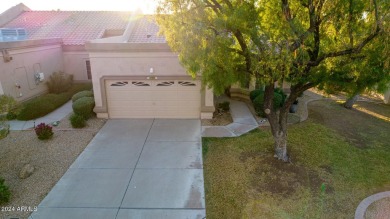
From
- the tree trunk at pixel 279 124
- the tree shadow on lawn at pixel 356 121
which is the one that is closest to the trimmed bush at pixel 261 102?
the tree shadow on lawn at pixel 356 121

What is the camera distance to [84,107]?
40.5 feet

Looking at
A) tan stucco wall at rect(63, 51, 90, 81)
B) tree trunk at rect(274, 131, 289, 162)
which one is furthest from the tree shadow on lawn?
tan stucco wall at rect(63, 51, 90, 81)

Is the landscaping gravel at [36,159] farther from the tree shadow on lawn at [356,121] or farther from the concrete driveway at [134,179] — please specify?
the tree shadow on lawn at [356,121]

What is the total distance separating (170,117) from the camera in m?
13.0

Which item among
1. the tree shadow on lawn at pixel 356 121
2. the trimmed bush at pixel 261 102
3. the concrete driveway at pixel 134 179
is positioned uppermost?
the trimmed bush at pixel 261 102

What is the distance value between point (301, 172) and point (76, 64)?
690 inches

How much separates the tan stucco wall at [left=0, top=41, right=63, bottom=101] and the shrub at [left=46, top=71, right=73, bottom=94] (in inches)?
13.0

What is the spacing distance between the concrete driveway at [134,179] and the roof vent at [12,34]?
1296 cm

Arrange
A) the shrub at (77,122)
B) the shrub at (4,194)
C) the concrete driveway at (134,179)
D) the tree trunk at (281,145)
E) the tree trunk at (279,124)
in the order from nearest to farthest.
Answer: the concrete driveway at (134,179)
the shrub at (4,194)
the tree trunk at (279,124)
the tree trunk at (281,145)
the shrub at (77,122)

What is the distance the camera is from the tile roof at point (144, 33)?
1326cm

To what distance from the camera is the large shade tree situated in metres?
6.32

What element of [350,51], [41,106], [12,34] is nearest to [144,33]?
[41,106]

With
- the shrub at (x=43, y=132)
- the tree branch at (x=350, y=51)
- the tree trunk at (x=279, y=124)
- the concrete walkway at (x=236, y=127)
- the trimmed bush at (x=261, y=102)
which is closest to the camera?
the tree branch at (x=350, y=51)

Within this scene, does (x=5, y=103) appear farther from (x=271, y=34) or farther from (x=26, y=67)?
(x=26, y=67)
